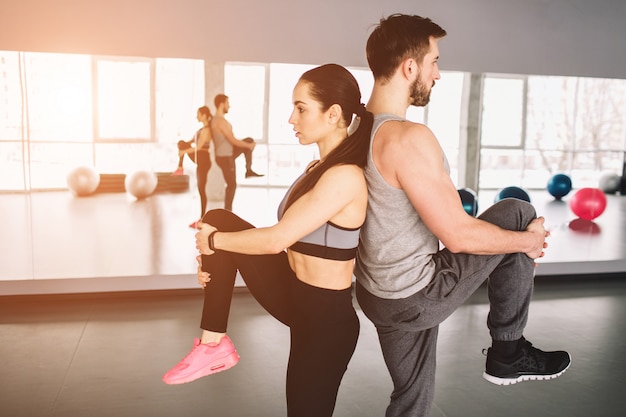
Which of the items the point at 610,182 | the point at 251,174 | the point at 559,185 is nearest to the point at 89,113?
the point at 251,174

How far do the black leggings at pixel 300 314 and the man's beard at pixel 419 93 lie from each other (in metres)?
0.63

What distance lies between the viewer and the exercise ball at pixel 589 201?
19.2ft

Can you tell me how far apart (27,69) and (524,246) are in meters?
3.98

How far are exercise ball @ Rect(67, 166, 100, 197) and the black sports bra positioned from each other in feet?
10.3

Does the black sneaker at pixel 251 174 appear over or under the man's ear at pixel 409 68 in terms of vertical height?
under

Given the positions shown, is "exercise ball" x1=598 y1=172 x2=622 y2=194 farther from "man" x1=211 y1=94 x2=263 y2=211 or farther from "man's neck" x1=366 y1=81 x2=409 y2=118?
"man's neck" x1=366 y1=81 x2=409 y2=118

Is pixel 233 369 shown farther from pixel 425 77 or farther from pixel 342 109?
pixel 425 77

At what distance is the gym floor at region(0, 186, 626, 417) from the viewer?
305 cm

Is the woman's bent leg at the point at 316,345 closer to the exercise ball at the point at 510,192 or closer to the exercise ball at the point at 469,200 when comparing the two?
the exercise ball at the point at 469,200

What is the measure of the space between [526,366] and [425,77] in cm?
98

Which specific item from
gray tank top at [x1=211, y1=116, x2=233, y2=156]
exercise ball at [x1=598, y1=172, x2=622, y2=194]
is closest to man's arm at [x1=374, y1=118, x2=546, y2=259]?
gray tank top at [x1=211, y1=116, x2=233, y2=156]

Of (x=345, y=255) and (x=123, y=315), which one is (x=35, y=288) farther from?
(x=345, y=255)

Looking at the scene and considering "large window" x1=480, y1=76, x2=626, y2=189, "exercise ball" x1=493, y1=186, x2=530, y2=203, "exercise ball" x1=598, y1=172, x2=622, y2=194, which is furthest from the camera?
"exercise ball" x1=598, y1=172, x2=622, y2=194

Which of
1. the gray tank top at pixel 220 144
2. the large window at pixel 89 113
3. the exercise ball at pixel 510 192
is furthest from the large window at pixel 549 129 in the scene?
the large window at pixel 89 113
